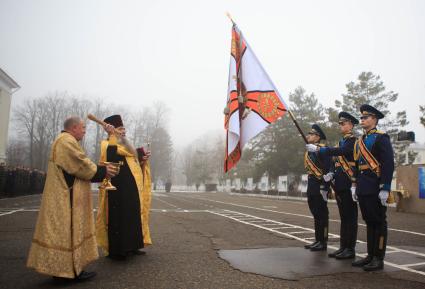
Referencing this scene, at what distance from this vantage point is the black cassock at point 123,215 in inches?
207

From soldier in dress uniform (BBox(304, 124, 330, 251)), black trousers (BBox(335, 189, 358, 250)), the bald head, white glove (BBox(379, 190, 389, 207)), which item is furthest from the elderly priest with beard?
white glove (BBox(379, 190, 389, 207))

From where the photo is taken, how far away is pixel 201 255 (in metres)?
5.68

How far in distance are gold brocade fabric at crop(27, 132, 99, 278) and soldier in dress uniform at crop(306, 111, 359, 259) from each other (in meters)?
3.54

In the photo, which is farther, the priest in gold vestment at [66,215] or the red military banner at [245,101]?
the red military banner at [245,101]

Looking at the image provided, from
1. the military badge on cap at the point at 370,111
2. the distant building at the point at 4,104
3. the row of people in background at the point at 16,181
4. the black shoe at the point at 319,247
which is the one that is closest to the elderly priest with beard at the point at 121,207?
the black shoe at the point at 319,247

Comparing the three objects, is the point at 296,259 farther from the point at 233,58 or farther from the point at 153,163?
the point at 153,163

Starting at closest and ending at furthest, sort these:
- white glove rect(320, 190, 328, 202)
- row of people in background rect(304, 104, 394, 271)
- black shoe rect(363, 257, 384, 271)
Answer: black shoe rect(363, 257, 384, 271)
row of people in background rect(304, 104, 394, 271)
white glove rect(320, 190, 328, 202)

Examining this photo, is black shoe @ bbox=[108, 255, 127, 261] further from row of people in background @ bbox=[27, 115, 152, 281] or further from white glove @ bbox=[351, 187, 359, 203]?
white glove @ bbox=[351, 187, 359, 203]

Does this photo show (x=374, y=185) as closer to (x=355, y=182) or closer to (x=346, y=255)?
(x=355, y=182)

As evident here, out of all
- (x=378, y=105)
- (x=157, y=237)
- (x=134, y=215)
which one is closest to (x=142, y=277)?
(x=134, y=215)

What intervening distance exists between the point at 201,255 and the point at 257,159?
44362 mm

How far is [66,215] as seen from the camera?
4125 millimetres

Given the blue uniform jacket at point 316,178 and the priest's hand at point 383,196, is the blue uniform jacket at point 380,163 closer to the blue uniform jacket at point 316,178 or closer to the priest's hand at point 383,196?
the priest's hand at point 383,196

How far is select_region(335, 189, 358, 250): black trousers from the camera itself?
5710 millimetres
